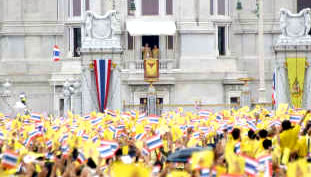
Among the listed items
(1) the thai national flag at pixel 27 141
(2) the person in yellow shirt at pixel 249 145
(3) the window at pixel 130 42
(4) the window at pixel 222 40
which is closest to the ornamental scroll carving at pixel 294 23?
(3) the window at pixel 130 42

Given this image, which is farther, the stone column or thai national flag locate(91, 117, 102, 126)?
the stone column

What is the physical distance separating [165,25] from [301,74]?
12.4 m

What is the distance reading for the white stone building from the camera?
171 feet

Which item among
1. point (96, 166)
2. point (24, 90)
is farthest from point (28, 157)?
point (24, 90)

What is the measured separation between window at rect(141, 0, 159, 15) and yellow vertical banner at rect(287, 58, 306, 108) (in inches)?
516

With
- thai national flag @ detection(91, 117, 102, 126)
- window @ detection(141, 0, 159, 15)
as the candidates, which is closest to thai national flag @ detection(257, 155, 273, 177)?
thai national flag @ detection(91, 117, 102, 126)

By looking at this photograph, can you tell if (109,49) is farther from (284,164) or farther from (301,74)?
(284,164)

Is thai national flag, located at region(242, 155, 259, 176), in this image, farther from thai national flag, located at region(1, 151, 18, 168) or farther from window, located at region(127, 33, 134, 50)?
window, located at region(127, 33, 134, 50)

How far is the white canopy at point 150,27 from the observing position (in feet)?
170

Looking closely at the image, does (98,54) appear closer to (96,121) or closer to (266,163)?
(96,121)

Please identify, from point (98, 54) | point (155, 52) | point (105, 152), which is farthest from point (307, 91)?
point (105, 152)

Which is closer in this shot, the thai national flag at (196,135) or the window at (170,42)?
the thai national flag at (196,135)

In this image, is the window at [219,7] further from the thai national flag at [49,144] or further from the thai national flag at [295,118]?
the thai national flag at [49,144]

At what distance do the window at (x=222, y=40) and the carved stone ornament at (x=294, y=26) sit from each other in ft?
39.8
